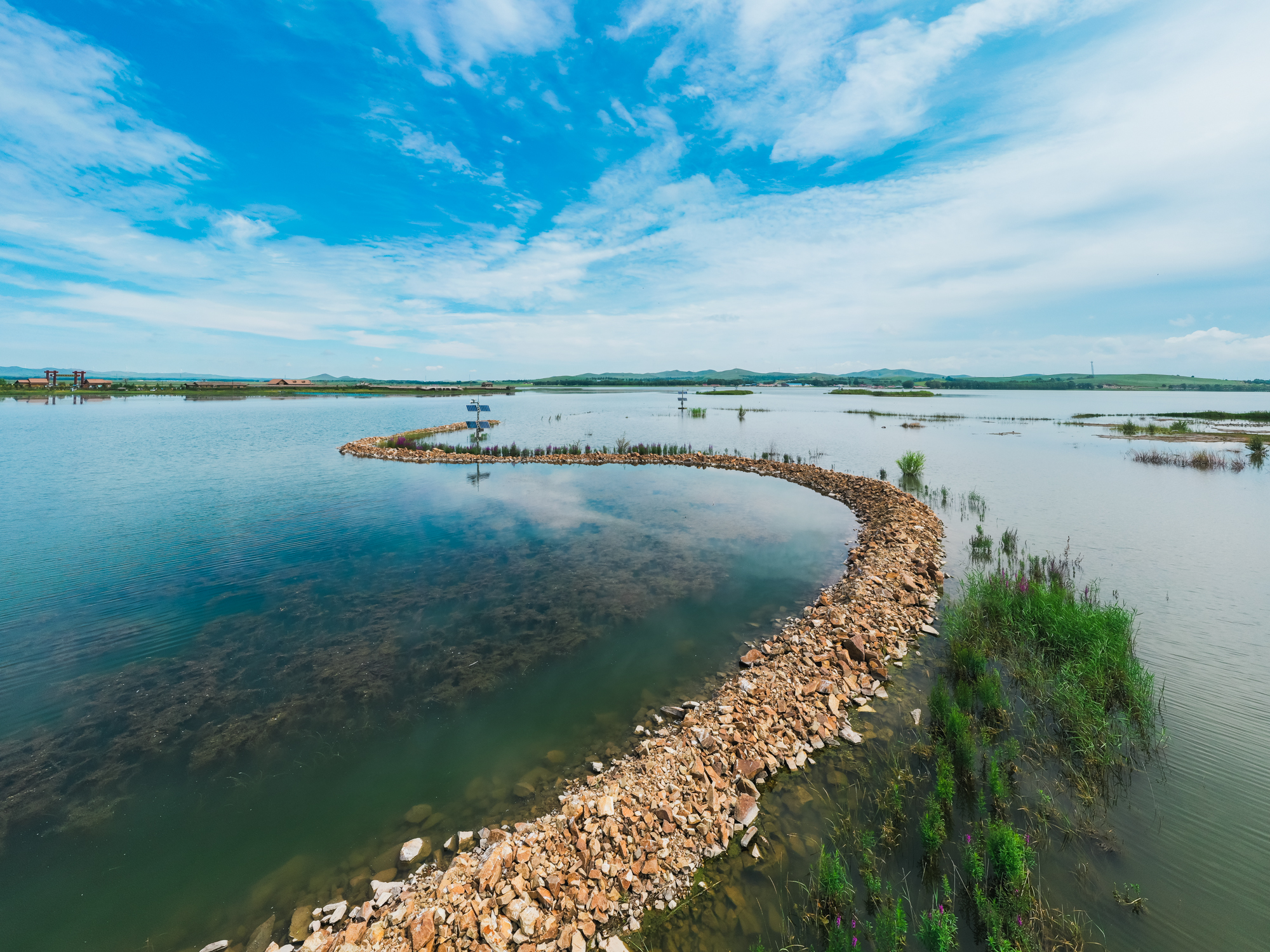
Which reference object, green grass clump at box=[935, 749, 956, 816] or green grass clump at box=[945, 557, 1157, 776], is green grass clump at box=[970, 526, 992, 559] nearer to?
green grass clump at box=[945, 557, 1157, 776]

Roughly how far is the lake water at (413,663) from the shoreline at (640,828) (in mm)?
550

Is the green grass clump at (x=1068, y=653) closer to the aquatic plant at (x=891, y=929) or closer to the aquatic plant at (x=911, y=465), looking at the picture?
the aquatic plant at (x=891, y=929)

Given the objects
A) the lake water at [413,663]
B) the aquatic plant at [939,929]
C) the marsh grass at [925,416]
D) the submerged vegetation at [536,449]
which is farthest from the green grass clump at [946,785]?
the marsh grass at [925,416]

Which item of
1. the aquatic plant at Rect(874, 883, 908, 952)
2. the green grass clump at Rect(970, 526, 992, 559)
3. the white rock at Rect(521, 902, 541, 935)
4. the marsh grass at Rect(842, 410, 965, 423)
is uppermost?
the marsh grass at Rect(842, 410, 965, 423)

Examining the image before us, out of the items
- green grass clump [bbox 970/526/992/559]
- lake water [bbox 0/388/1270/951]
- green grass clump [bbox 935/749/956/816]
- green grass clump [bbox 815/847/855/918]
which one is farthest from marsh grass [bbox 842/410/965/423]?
green grass clump [bbox 815/847/855/918]

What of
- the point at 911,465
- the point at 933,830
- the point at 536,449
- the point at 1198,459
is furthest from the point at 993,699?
the point at 1198,459

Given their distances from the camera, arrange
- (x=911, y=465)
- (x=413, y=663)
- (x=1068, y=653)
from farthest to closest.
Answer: (x=911, y=465)
(x=1068, y=653)
(x=413, y=663)

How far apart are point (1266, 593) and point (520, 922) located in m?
17.1

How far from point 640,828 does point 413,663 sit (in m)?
5.34

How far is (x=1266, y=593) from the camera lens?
10.5 metres

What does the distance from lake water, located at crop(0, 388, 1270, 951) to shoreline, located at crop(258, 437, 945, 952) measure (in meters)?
0.55

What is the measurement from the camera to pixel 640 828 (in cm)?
498

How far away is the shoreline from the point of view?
4.06 metres

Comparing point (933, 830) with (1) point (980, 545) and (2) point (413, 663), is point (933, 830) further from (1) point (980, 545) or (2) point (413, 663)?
(1) point (980, 545)
